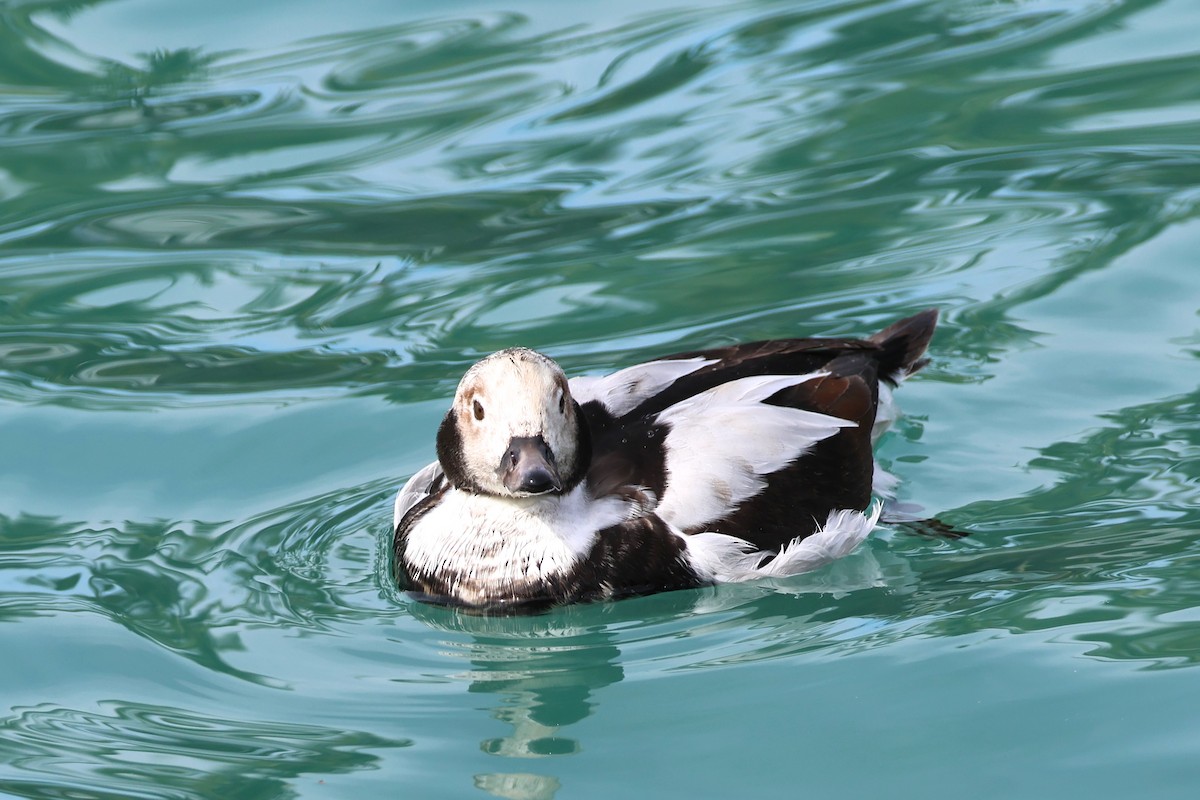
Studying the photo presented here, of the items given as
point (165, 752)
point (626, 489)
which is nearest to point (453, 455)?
point (626, 489)

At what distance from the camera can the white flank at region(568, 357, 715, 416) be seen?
557 cm

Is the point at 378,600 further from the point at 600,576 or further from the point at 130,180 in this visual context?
the point at 130,180

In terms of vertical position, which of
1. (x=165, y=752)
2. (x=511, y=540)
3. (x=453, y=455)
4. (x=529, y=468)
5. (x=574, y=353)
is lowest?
(x=165, y=752)

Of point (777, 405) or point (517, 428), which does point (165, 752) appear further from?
point (777, 405)

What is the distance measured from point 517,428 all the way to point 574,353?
2112mm

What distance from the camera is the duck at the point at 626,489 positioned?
489 centimetres

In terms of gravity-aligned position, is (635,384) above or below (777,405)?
above

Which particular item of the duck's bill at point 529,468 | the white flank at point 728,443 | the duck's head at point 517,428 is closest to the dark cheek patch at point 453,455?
the duck's head at point 517,428

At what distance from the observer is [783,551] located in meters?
5.20

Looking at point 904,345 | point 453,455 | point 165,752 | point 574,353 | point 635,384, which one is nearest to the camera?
point 165,752

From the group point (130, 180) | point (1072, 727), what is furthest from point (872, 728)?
point (130, 180)

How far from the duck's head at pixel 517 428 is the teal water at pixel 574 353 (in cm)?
47

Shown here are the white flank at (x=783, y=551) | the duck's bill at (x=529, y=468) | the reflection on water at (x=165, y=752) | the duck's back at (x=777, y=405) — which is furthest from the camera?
the duck's back at (x=777, y=405)

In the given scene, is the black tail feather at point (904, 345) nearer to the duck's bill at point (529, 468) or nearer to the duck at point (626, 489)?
the duck at point (626, 489)
